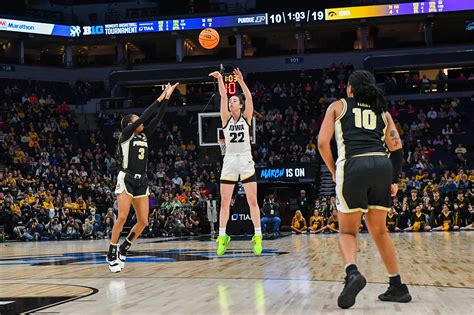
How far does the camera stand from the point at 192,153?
32.2 metres

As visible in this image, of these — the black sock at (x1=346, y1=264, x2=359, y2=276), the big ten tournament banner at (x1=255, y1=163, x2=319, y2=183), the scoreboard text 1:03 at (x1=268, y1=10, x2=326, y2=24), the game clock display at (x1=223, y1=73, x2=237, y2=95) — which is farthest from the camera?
the scoreboard text 1:03 at (x1=268, y1=10, x2=326, y2=24)

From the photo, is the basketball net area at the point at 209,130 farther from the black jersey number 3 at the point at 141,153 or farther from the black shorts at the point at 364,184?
the black shorts at the point at 364,184

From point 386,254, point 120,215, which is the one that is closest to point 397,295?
point 386,254

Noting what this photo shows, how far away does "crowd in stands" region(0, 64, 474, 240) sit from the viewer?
22.0 meters

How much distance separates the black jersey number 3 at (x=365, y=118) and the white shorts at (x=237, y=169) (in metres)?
4.03

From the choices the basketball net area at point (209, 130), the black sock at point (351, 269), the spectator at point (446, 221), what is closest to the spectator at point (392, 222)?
the spectator at point (446, 221)

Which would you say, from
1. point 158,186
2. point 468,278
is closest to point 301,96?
point 158,186

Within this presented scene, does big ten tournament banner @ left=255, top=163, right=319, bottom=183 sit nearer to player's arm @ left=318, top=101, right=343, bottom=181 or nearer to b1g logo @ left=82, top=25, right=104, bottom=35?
player's arm @ left=318, top=101, right=343, bottom=181

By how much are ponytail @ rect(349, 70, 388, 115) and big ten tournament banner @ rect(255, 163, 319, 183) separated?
61.6 ft

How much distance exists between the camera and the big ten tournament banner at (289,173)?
24344 millimetres

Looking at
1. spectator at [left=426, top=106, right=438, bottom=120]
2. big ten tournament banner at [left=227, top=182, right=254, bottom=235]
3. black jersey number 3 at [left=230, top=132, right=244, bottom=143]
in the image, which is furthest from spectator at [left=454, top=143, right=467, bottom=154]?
black jersey number 3 at [left=230, top=132, right=244, bottom=143]

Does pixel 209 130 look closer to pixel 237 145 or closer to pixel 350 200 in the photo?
pixel 237 145

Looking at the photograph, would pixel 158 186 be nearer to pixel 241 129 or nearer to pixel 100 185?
pixel 100 185

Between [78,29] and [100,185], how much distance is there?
17.0 m
